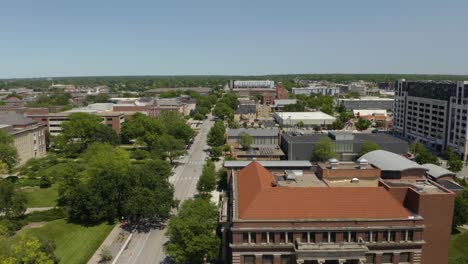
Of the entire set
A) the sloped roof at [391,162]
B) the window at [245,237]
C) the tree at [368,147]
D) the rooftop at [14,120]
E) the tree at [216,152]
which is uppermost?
the rooftop at [14,120]

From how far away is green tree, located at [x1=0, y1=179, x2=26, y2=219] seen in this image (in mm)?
64562

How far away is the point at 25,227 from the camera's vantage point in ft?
218

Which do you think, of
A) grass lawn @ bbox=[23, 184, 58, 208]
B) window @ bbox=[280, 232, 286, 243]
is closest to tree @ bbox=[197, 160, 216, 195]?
grass lawn @ bbox=[23, 184, 58, 208]

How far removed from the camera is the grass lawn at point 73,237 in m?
56.3

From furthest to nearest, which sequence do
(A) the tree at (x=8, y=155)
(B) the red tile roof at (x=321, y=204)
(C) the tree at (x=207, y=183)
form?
(A) the tree at (x=8, y=155)
(C) the tree at (x=207, y=183)
(B) the red tile roof at (x=321, y=204)

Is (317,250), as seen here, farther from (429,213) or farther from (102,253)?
(102,253)

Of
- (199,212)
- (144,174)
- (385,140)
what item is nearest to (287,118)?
(385,140)

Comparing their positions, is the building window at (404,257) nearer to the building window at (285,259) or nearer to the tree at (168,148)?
the building window at (285,259)

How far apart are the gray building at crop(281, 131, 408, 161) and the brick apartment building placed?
182 feet

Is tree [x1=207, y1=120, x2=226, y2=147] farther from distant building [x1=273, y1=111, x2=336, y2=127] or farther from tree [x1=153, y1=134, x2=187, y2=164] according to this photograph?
distant building [x1=273, y1=111, x2=336, y2=127]

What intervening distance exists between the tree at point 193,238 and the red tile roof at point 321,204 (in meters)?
5.94

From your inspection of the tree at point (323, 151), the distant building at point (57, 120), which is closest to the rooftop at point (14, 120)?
the distant building at point (57, 120)

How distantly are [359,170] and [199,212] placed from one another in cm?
2532

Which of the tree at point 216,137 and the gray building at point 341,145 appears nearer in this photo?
the gray building at point 341,145
